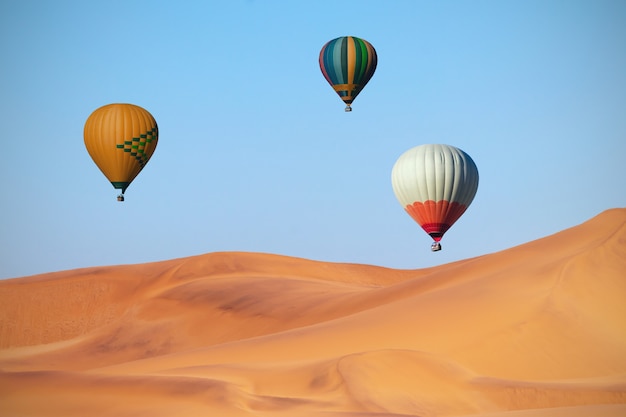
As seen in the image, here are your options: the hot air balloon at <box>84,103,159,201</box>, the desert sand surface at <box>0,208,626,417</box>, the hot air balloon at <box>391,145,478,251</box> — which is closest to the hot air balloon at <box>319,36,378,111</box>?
the hot air balloon at <box>391,145,478,251</box>

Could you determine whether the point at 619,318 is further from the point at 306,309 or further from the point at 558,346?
the point at 306,309

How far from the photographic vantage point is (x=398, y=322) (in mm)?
39438

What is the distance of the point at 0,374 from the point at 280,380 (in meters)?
7.14

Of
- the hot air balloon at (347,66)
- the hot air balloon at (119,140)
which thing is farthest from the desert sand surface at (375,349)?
the hot air balloon at (347,66)

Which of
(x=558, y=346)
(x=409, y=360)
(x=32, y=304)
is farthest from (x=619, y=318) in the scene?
(x=32, y=304)

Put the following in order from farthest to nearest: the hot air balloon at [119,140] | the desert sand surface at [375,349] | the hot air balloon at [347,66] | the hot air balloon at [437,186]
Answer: the hot air balloon at [347,66], the hot air balloon at [119,140], the hot air balloon at [437,186], the desert sand surface at [375,349]

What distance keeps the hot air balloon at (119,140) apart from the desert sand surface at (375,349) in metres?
7.39

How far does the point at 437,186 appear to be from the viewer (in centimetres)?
4222

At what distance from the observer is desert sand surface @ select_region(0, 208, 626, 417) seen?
90.2 feet

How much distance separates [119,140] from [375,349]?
47.7 ft

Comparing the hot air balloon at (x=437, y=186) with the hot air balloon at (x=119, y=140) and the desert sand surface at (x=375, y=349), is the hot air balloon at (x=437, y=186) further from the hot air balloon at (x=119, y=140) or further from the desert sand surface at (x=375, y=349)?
the hot air balloon at (x=119, y=140)

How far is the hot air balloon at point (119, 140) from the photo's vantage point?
45.2 m

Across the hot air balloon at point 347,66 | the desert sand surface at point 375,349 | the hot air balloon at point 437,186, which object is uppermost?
the hot air balloon at point 347,66

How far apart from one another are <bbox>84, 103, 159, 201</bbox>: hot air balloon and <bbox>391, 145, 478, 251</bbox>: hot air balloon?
10313mm
